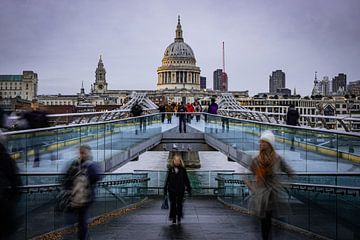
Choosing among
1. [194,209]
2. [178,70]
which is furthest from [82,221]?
[178,70]

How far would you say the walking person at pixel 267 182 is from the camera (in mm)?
6809

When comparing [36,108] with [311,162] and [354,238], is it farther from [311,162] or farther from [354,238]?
[354,238]

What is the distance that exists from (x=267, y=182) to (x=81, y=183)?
7.52ft

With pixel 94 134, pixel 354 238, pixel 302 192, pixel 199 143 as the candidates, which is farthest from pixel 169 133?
pixel 354 238

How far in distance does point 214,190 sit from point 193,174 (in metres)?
0.98

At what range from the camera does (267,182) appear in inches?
268

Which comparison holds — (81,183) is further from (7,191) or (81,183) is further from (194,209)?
(194,209)

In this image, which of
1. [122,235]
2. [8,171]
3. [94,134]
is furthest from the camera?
[94,134]

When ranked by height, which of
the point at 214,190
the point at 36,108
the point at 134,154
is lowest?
the point at 214,190

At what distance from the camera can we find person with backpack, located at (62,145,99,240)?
715cm

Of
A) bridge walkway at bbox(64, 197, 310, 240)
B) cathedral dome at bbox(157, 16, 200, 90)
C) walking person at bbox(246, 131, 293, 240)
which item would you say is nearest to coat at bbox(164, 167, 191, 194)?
bridge walkway at bbox(64, 197, 310, 240)

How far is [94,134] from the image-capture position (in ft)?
43.0

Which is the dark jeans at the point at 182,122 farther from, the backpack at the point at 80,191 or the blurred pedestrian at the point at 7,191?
the blurred pedestrian at the point at 7,191

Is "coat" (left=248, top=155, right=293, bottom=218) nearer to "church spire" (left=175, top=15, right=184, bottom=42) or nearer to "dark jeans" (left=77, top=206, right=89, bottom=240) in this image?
"dark jeans" (left=77, top=206, right=89, bottom=240)
